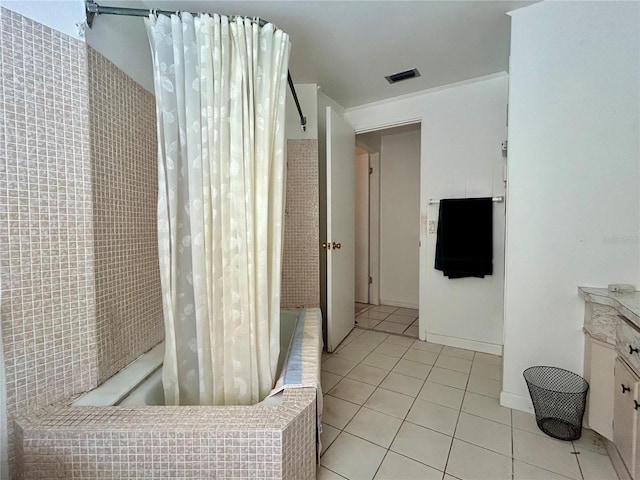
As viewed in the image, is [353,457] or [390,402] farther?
[390,402]

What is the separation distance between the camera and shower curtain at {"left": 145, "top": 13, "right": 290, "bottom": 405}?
1040 millimetres

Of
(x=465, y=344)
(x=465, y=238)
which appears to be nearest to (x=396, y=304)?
(x=465, y=344)

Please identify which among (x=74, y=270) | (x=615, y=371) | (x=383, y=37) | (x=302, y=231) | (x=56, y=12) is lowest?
(x=615, y=371)

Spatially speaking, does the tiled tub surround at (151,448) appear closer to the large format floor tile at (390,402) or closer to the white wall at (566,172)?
the large format floor tile at (390,402)

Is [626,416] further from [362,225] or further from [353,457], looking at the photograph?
[362,225]

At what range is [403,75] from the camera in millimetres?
2109

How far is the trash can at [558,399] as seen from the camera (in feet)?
4.17

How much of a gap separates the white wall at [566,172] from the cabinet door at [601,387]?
135mm

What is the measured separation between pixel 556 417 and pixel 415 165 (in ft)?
9.03

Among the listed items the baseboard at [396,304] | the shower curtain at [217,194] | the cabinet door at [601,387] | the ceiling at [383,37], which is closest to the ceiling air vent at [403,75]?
the ceiling at [383,37]

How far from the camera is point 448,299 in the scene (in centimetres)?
234

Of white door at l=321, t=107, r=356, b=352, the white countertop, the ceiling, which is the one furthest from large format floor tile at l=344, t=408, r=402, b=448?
the ceiling

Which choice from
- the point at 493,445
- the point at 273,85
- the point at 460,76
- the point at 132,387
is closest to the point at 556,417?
the point at 493,445

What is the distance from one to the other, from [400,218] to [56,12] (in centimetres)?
329
